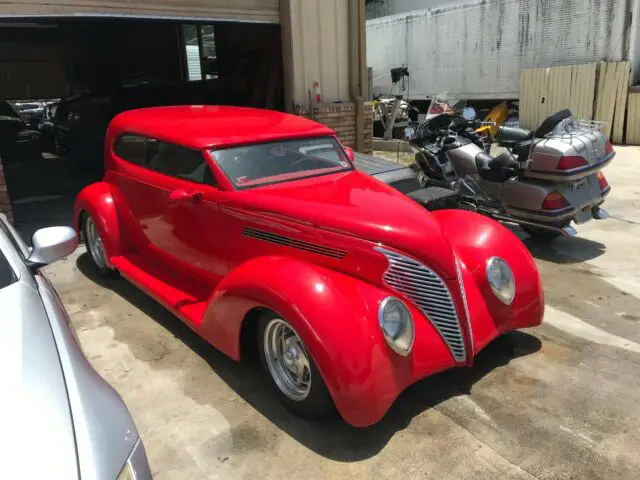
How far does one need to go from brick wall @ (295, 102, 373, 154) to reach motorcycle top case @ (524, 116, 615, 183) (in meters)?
3.88

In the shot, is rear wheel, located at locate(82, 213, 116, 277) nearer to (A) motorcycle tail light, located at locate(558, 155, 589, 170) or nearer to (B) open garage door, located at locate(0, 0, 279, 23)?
(B) open garage door, located at locate(0, 0, 279, 23)

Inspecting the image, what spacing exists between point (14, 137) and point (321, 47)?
739 cm

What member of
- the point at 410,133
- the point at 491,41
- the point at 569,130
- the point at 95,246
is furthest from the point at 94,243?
the point at 491,41

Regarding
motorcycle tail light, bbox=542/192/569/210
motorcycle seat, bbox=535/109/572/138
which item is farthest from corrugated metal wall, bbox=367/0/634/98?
motorcycle tail light, bbox=542/192/569/210

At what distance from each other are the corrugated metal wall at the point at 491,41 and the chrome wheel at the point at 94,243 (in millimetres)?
13245

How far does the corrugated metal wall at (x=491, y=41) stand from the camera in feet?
44.4

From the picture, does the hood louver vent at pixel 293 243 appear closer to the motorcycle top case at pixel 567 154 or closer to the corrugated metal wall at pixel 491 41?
the motorcycle top case at pixel 567 154

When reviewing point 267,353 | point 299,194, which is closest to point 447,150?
point 299,194

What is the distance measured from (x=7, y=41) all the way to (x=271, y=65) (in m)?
12.5

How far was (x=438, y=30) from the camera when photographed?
57.0 feet

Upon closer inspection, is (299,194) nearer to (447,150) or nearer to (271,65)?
(447,150)

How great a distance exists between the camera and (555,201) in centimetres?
539

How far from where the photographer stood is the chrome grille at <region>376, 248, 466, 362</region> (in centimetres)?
307

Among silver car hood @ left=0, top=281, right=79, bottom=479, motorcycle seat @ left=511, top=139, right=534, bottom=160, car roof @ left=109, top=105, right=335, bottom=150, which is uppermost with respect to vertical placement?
car roof @ left=109, top=105, right=335, bottom=150
